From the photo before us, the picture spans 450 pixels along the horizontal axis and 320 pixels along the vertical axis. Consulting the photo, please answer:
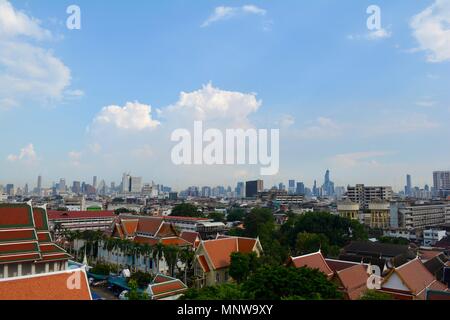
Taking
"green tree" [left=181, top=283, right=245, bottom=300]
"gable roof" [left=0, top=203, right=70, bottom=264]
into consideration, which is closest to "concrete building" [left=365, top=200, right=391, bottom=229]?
"gable roof" [left=0, top=203, right=70, bottom=264]

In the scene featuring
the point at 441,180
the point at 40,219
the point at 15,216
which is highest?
the point at 441,180

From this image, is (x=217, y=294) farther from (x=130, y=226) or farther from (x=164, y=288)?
(x=130, y=226)

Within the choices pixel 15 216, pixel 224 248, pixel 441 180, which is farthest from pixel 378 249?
pixel 441 180

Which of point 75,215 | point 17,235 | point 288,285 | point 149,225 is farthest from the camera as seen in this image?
point 75,215
